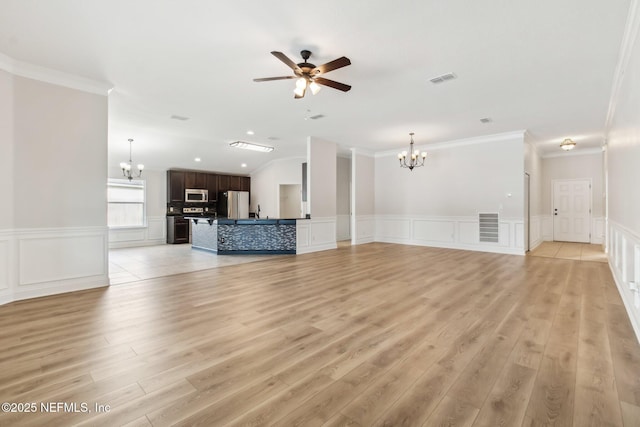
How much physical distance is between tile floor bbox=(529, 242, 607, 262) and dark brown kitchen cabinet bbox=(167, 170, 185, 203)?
33.7ft

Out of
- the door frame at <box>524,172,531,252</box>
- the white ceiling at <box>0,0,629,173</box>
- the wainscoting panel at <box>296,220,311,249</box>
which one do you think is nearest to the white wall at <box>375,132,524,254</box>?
the door frame at <box>524,172,531,252</box>

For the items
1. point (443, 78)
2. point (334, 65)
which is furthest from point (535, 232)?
point (334, 65)

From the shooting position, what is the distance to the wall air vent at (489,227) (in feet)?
23.7

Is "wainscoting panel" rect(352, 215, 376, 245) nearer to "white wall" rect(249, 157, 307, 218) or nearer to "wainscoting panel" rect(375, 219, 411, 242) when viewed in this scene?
"wainscoting panel" rect(375, 219, 411, 242)

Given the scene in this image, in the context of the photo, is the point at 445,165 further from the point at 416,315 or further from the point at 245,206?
the point at 245,206

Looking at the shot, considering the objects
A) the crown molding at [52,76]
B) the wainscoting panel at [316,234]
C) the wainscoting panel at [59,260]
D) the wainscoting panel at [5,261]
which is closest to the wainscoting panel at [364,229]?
the wainscoting panel at [316,234]

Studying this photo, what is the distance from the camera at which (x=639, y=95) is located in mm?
2451

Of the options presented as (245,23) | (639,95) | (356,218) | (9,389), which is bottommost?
(9,389)

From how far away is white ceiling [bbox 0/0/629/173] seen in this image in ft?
8.57

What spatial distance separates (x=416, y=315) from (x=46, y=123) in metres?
5.14

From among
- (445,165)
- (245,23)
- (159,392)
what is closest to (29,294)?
(159,392)

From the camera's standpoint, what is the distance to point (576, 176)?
29.0 feet

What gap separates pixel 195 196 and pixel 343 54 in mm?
8440

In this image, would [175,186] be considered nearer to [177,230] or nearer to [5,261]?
[177,230]
